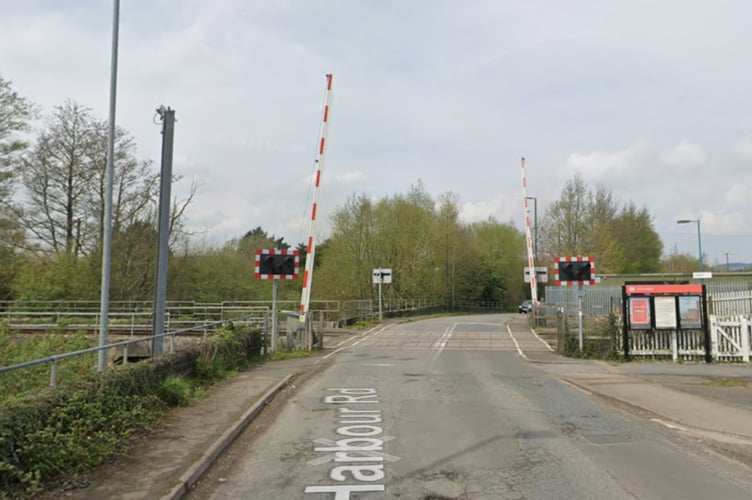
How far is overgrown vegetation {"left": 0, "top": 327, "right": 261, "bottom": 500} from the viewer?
5527 millimetres

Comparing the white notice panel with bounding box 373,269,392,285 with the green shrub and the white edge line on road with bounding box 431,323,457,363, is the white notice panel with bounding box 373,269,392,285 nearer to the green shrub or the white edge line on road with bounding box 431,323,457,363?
the white edge line on road with bounding box 431,323,457,363

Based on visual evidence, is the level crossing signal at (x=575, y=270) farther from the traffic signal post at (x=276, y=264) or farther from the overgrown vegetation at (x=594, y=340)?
the traffic signal post at (x=276, y=264)

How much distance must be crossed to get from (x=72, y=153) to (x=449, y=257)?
4115cm

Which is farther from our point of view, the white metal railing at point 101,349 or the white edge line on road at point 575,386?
the white edge line on road at point 575,386

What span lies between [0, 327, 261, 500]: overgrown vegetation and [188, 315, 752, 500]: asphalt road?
135 cm

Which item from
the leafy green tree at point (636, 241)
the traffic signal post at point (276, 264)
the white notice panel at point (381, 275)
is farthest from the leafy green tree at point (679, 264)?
the traffic signal post at point (276, 264)

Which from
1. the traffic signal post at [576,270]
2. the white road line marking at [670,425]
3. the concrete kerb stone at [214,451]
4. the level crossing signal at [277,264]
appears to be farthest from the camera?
the traffic signal post at [576,270]

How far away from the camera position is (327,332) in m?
30.3

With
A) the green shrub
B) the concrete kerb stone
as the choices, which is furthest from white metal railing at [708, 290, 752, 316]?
the green shrub

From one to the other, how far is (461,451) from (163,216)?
8.78 metres

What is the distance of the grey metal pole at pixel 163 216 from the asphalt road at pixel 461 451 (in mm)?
3403

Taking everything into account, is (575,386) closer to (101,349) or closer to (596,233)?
(101,349)

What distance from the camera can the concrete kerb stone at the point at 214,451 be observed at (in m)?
5.67

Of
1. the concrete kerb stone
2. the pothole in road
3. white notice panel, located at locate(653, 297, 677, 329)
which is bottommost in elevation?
the pothole in road
